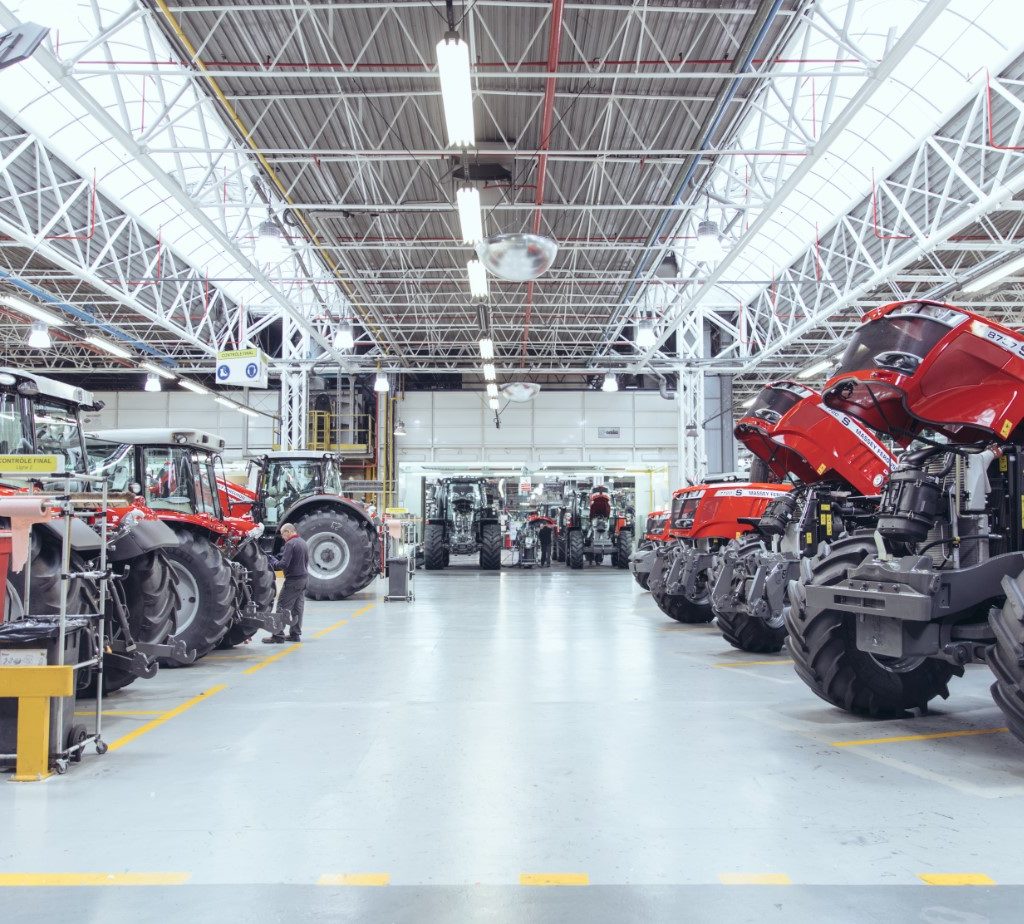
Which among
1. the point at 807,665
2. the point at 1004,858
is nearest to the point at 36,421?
the point at 807,665

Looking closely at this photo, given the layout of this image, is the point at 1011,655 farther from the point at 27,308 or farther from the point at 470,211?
the point at 27,308

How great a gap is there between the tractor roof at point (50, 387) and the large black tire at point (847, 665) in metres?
4.71

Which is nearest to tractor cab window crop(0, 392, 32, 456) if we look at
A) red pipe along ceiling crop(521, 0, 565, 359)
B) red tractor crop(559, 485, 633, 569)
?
red pipe along ceiling crop(521, 0, 565, 359)

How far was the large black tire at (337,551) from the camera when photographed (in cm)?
1304

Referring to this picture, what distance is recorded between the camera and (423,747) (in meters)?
4.75

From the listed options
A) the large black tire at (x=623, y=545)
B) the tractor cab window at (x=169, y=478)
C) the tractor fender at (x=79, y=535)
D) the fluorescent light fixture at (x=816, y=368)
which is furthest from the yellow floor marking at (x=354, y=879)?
the large black tire at (x=623, y=545)

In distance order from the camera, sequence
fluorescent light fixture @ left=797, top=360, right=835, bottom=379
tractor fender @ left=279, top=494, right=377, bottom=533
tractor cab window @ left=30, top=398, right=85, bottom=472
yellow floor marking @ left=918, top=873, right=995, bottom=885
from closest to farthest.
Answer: yellow floor marking @ left=918, top=873, right=995, bottom=885, tractor cab window @ left=30, top=398, right=85, bottom=472, tractor fender @ left=279, top=494, right=377, bottom=533, fluorescent light fixture @ left=797, top=360, right=835, bottom=379

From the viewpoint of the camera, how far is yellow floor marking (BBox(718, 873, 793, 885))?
115 inches

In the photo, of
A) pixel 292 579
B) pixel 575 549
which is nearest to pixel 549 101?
pixel 292 579

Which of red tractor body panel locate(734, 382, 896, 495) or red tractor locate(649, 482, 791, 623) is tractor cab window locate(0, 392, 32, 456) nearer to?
red tractor body panel locate(734, 382, 896, 495)

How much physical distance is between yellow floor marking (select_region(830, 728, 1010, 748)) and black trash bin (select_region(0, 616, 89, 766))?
160 inches

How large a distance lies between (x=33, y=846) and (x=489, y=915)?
1844mm

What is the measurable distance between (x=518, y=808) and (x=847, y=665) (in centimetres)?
261

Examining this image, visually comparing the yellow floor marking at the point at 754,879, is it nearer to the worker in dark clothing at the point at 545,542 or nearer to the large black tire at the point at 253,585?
the large black tire at the point at 253,585
